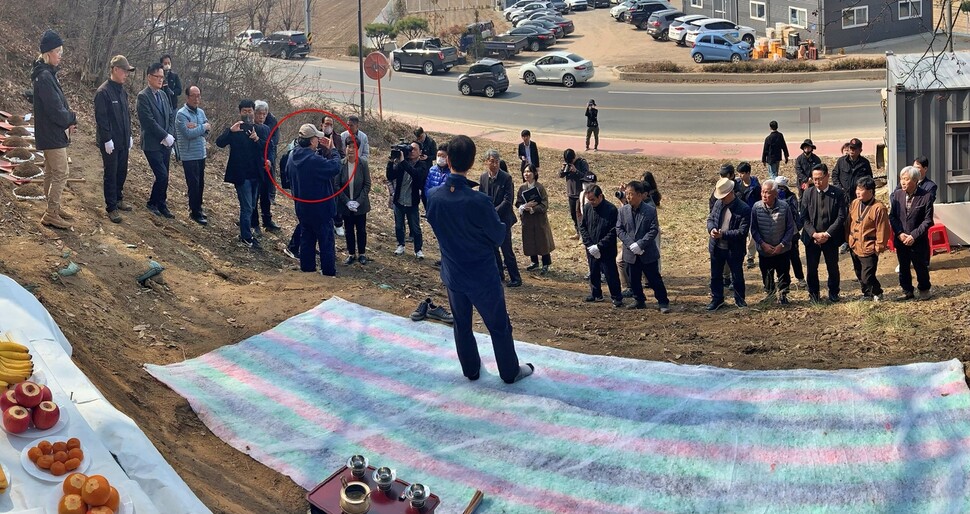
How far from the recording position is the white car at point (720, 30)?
41.7m

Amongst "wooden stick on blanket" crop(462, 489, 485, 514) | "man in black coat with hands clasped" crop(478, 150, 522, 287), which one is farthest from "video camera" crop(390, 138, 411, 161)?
"wooden stick on blanket" crop(462, 489, 485, 514)

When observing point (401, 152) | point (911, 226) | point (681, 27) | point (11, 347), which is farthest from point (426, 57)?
point (11, 347)

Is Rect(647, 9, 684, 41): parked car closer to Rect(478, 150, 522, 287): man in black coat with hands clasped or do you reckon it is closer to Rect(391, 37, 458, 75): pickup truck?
Rect(391, 37, 458, 75): pickup truck

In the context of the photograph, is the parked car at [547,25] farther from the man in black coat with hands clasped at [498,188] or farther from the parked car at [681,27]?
the man in black coat with hands clasped at [498,188]

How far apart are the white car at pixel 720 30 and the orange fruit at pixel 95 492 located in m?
39.4

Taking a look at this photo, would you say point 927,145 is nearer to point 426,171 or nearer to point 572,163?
point 572,163

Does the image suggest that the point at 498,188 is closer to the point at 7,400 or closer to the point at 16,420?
the point at 7,400

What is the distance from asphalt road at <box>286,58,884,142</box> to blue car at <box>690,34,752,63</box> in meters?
3.96

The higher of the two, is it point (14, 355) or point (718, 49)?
point (718, 49)

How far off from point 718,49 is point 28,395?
36140 millimetres

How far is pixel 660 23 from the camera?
4688 cm

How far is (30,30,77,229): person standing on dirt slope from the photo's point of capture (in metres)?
10.1

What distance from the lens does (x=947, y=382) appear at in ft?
23.5

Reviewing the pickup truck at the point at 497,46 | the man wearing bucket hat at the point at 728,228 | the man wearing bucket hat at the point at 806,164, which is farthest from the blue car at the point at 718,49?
the man wearing bucket hat at the point at 728,228
